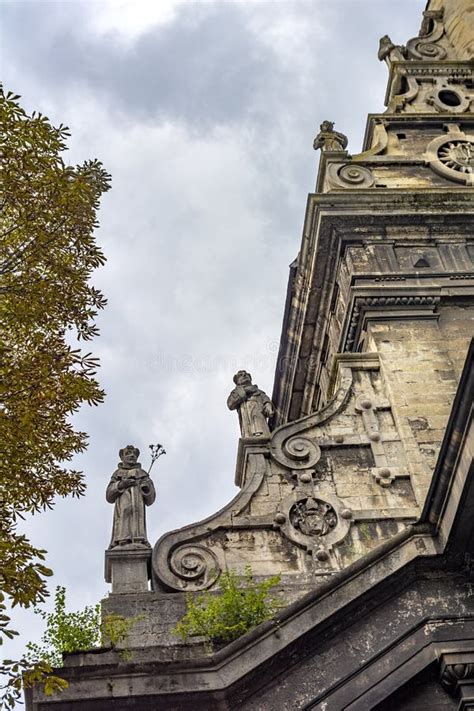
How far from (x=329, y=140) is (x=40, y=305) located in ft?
31.0

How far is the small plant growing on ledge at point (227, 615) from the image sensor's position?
9.74m

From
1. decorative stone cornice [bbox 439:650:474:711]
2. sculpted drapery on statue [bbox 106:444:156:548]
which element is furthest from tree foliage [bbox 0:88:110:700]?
decorative stone cornice [bbox 439:650:474:711]

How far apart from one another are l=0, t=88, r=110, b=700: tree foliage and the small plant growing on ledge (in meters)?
2.02

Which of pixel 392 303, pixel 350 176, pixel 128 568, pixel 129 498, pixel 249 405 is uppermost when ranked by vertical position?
pixel 350 176

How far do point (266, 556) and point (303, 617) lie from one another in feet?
5.92

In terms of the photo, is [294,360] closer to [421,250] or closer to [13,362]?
[421,250]

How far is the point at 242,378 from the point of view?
14164 millimetres

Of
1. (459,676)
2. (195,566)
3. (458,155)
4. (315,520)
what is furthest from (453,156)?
(459,676)

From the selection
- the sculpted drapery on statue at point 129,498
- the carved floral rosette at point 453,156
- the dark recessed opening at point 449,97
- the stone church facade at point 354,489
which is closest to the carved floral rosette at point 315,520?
the stone church facade at point 354,489

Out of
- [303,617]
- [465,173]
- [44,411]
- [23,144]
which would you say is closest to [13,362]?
[44,411]

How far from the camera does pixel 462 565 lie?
987 centimetres

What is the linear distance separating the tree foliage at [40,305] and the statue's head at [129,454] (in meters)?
1.31

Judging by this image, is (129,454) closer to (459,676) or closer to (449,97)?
(459,676)

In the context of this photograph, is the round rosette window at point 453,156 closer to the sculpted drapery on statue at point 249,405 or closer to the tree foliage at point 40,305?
the sculpted drapery on statue at point 249,405
